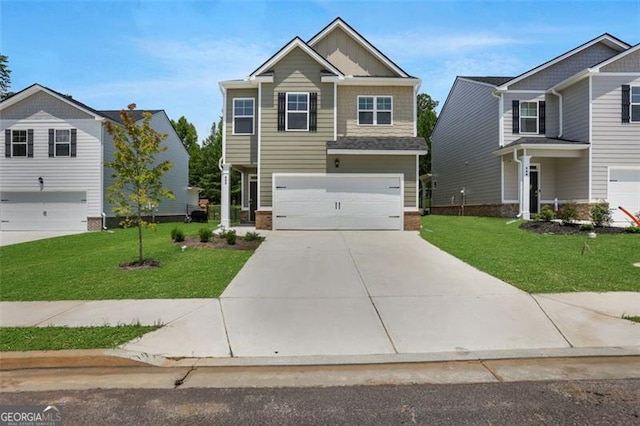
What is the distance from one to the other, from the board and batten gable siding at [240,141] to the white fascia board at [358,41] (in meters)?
4.05

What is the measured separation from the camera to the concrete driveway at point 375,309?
17.1 ft

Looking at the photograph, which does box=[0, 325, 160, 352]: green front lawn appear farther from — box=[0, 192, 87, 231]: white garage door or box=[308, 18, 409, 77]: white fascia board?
box=[0, 192, 87, 231]: white garage door

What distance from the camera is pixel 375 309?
6438mm

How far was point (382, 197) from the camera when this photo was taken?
15461 millimetres

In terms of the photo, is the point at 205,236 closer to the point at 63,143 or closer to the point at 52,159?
the point at 63,143

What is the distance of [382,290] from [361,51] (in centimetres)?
1349

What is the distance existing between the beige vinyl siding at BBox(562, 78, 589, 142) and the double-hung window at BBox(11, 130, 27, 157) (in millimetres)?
26729

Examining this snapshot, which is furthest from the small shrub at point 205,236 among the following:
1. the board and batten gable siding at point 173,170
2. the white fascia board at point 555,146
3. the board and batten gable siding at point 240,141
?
the white fascia board at point 555,146

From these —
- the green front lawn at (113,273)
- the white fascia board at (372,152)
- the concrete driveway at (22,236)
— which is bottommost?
the green front lawn at (113,273)

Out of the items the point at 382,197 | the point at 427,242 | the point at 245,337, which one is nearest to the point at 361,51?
the point at 382,197

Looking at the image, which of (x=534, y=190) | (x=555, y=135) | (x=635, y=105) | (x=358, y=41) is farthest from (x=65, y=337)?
(x=635, y=105)

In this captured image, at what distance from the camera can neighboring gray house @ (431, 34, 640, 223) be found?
17.5 m

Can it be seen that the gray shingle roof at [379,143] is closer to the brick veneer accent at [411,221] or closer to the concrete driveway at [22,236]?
the brick veneer accent at [411,221]

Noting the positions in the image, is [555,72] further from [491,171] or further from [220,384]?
[220,384]
